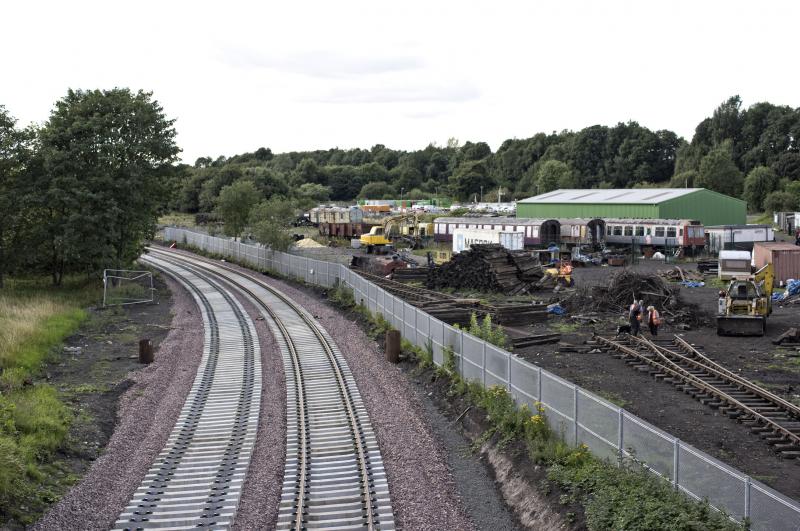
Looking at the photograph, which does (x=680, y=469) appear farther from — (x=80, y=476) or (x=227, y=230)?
(x=227, y=230)

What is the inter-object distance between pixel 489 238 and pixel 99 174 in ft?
104

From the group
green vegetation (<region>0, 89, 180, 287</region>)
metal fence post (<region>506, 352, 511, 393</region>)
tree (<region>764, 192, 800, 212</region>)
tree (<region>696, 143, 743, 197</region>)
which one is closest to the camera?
metal fence post (<region>506, 352, 511, 393</region>)

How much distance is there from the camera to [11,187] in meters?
41.6

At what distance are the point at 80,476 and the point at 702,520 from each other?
11.4 metres

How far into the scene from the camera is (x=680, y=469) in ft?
36.4

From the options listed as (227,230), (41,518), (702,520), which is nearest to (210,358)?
(41,518)

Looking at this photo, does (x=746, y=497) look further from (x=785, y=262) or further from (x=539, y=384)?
(x=785, y=262)

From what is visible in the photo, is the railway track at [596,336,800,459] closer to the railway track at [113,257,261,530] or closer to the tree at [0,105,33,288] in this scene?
the railway track at [113,257,261,530]

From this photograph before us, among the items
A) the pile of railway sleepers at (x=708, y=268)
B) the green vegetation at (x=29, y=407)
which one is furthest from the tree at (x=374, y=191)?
the green vegetation at (x=29, y=407)

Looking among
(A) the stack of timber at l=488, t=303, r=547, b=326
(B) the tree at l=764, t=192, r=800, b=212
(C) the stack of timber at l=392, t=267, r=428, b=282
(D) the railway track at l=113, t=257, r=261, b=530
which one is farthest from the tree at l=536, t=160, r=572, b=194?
(D) the railway track at l=113, t=257, r=261, b=530

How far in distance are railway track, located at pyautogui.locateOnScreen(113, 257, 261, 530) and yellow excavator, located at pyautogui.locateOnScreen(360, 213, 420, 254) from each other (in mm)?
38461

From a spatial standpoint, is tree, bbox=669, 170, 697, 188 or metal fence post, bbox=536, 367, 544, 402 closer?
metal fence post, bbox=536, 367, 544, 402

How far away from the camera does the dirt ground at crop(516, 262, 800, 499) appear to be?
15102mm

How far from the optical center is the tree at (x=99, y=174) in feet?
135
